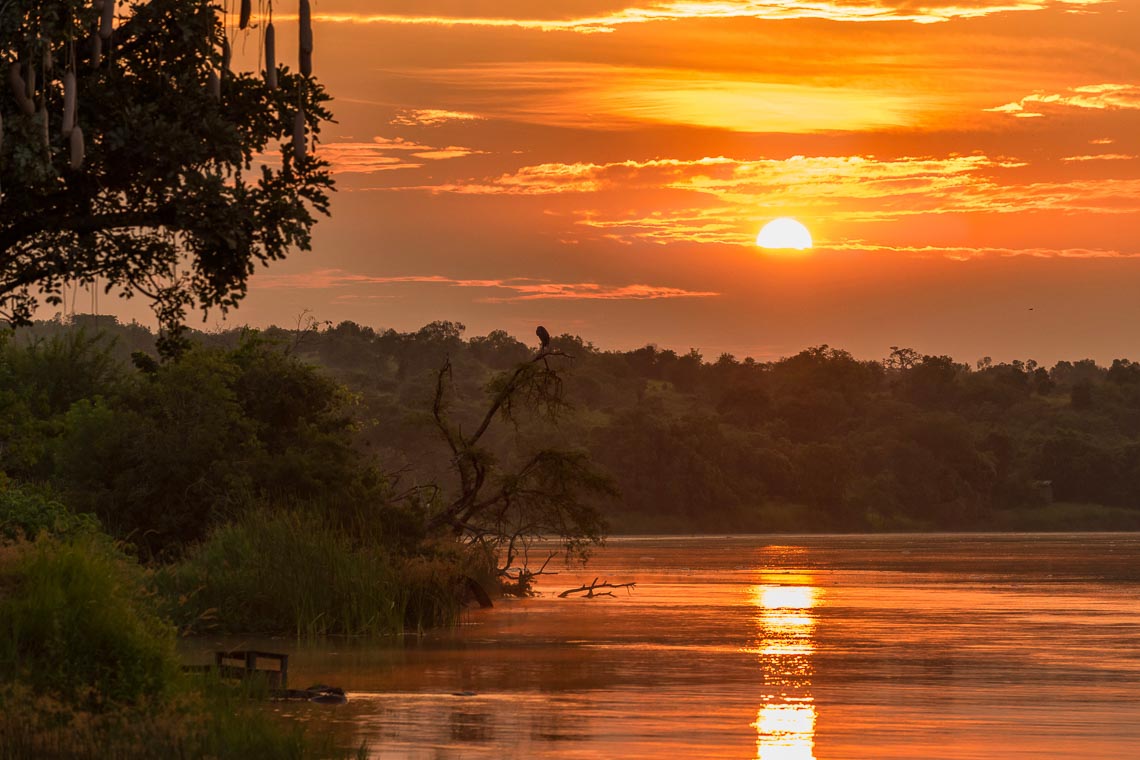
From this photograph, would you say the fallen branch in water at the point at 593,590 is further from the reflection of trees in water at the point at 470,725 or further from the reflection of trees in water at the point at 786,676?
the reflection of trees in water at the point at 470,725

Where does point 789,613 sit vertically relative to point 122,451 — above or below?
below

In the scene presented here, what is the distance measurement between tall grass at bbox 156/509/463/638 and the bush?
15176 mm

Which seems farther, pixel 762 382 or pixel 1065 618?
pixel 762 382

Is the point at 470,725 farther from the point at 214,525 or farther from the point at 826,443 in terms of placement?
the point at 826,443

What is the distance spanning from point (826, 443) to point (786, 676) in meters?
123

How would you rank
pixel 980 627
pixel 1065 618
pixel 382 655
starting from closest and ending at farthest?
1. pixel 382 655
2. pixel 980 627
3. pixel 1065 618

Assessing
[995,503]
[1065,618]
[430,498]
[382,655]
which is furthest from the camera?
[995,503]

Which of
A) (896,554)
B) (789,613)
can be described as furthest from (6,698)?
(896,554)

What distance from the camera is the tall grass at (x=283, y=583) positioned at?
37562 mm

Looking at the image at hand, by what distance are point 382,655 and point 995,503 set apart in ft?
398

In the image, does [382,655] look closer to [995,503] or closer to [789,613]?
[789,613]

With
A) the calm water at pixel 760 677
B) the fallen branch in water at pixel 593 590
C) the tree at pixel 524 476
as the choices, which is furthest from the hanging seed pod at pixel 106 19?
the fallen branch in water at pixel 593 590

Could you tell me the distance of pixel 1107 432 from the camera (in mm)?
170125

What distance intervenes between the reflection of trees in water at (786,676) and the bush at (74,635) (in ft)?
22.0
